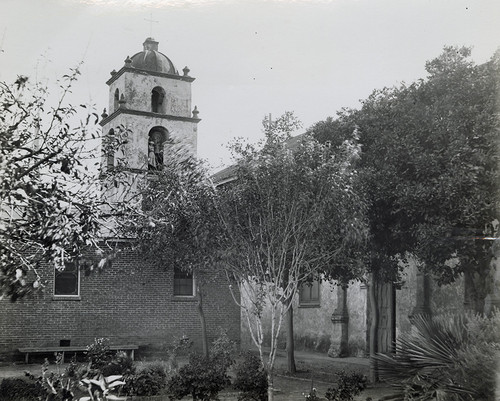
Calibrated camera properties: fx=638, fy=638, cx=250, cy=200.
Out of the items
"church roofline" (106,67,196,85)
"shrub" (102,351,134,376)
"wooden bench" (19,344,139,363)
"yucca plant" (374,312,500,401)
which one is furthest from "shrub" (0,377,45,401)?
"church roofline" (106,67,196,85)

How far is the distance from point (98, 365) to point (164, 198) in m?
3.95

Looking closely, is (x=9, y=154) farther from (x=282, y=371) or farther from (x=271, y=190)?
(x=282, y=371)

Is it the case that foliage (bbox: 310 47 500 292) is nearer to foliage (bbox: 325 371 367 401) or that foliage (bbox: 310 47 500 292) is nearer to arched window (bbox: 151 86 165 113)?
foliage (bbox: 325 371 367 401)

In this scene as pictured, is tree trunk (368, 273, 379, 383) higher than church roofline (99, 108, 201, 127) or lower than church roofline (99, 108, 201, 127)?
lower

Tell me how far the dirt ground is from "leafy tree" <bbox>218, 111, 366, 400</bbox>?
2.06 metres

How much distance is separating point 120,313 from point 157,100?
963cm

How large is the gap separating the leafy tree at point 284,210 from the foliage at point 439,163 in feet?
3.82

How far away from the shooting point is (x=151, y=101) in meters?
26.3

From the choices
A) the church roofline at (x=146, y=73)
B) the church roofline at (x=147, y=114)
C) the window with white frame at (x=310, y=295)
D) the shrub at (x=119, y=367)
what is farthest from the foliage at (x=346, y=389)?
the church roofline at (x=146, y=73)

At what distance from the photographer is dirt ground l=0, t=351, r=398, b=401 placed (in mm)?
13005

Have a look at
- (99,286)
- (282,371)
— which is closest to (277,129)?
(282,371)

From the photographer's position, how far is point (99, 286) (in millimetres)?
21453

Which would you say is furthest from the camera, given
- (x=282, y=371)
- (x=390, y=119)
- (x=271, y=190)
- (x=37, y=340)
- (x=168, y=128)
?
(x=168, y=128)

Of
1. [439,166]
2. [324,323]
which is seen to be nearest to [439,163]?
[439,166]
